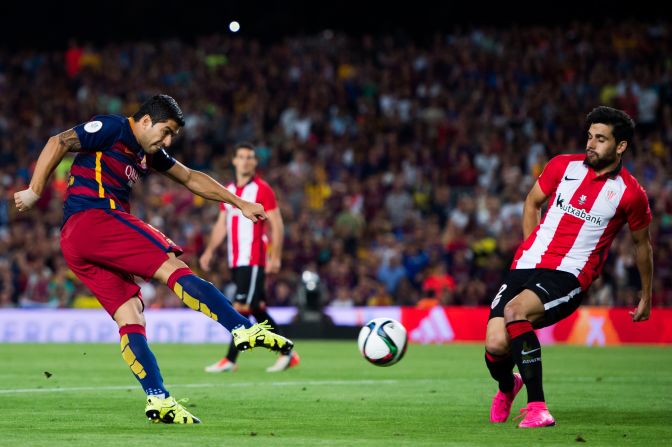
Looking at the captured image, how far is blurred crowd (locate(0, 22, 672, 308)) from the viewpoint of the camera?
22.5 metres

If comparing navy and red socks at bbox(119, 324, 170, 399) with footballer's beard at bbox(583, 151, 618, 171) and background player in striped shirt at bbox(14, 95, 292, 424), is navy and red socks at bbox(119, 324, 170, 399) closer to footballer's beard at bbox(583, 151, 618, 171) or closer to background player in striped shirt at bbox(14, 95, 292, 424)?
background player in striped shirt at bbox(14, 95, 292, 424)

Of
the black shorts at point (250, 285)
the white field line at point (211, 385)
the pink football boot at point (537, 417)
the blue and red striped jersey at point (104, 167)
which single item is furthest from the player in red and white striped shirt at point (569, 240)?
the black shorts at point (250, 285)

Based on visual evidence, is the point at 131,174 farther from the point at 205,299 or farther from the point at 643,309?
the point at 643,309

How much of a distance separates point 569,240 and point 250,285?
6009mm

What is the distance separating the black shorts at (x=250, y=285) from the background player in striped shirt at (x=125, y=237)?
17.9 ft

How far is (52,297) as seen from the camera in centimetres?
2289

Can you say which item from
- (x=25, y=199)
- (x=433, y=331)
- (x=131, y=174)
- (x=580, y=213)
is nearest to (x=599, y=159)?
(x=580, y=213)

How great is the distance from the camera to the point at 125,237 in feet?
25.1

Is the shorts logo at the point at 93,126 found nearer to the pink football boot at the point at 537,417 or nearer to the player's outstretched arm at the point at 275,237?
the pink football boot at the point at 537,417

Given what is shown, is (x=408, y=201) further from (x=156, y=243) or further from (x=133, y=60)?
(x=156, y=243)

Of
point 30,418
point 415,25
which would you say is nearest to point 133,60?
point 415,25

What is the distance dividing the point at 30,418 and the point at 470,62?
2006cm

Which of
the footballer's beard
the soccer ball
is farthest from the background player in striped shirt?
the footballer's beard

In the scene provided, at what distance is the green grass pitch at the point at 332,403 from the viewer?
7.09 meters
